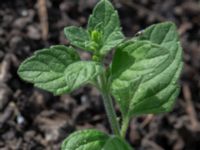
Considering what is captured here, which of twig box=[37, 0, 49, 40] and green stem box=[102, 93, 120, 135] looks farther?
twig box=[37, 0, 49, 40]

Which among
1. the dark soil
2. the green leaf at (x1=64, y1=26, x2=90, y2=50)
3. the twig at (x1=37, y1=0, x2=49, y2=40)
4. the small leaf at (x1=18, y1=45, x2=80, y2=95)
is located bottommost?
the dark soil

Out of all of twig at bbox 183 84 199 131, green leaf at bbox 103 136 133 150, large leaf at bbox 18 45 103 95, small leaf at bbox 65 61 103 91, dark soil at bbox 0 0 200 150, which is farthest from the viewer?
twig at bbox 183 84 199 131

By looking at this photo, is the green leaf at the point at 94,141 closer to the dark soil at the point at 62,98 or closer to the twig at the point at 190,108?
Answer: the dark soil at the point at 62,98

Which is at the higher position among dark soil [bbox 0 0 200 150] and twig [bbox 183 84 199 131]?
dark soil [bbox 0 0 200 150]

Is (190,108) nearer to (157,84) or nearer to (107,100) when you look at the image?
(157,84)

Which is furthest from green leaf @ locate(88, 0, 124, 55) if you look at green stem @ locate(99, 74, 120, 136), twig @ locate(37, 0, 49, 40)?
twig @ locate(37, 0, 49, 40)

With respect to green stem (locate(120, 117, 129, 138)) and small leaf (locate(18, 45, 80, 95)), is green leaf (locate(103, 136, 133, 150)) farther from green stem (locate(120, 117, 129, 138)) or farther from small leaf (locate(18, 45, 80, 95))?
small leaf (locate(18, 45, 80, 95))
